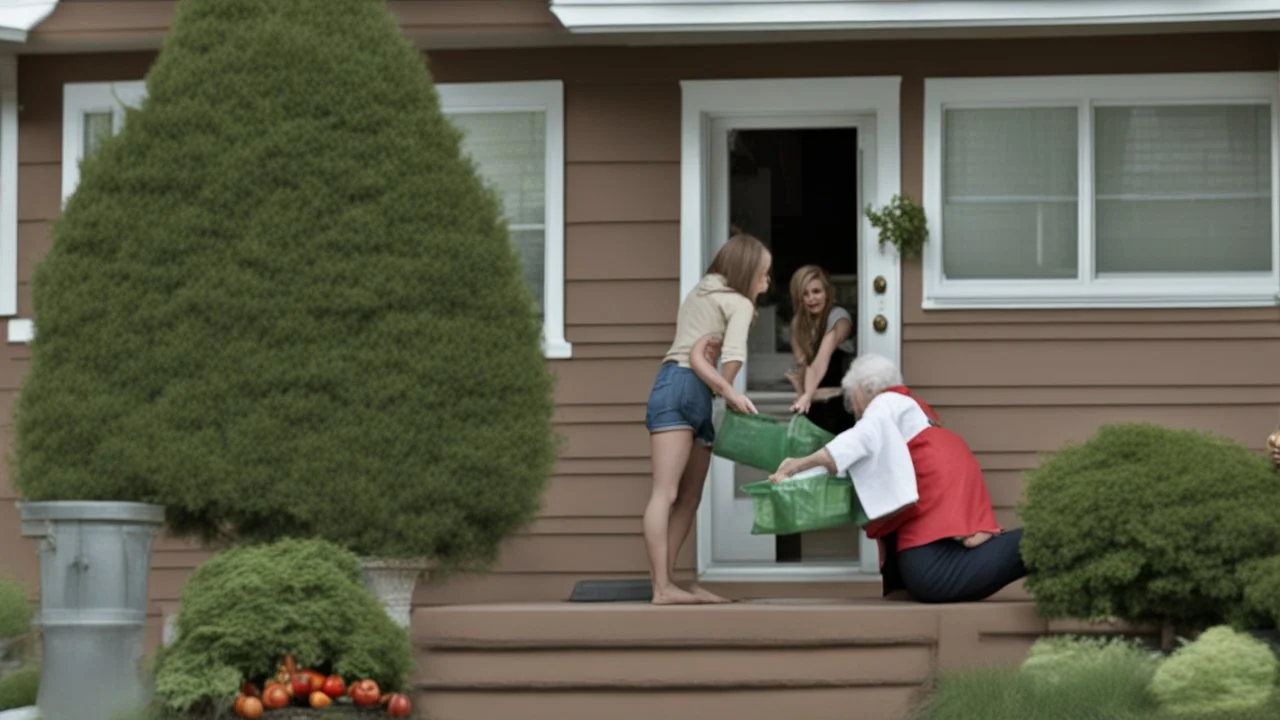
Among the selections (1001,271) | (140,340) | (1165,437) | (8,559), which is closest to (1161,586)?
(1165,437)

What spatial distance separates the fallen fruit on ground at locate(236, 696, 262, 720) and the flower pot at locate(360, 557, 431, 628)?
837 millimetres

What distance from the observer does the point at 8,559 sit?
419 inches

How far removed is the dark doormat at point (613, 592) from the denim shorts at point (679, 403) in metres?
0.92

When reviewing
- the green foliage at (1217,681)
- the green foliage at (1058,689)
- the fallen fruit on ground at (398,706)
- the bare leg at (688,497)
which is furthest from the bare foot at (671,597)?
the green foliage at (1217,681)

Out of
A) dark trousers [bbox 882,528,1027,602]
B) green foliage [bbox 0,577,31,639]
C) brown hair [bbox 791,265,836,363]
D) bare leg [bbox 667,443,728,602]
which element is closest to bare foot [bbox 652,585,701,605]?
bare leg [bbox 667,443,728,602]

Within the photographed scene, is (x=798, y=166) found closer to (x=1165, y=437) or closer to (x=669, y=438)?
(x=669, y=438)

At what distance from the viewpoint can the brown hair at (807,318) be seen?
405 inches

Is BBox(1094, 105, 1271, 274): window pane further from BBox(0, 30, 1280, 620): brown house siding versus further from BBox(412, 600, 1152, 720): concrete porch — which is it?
BBox(412, 600, 1152, 720): concrete porch

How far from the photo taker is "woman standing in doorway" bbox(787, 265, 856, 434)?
1020 cm

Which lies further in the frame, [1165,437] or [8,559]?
[8,559]

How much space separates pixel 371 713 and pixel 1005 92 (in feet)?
15.5

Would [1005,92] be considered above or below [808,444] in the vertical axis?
above

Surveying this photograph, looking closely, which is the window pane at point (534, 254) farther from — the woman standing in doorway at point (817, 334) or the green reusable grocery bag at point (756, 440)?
the green reusable grocery bag at point (756, 440)

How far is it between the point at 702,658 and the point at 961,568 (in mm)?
1142
